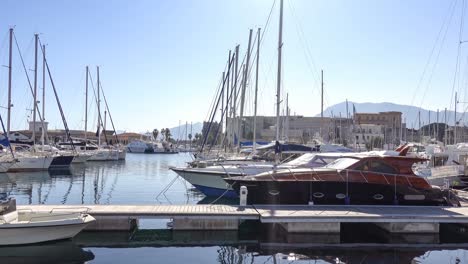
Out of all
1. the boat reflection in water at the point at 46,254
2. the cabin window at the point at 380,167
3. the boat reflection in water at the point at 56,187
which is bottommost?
the boat reflection in water at the point at 56,187

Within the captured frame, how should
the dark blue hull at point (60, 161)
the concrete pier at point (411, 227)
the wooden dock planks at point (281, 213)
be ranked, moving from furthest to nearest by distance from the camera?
the dark blue hull at point (60, 161) < the concrete pier at point (411, 227) < the wooden dock planks at point (281, 213)

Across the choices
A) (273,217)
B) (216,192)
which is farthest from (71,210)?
(216,192)

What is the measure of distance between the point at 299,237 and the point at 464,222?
595cm

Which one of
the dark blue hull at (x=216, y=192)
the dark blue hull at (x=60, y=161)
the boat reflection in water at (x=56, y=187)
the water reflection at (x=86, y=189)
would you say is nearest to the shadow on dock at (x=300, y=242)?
the dark blue hull at (x=216, y=192)

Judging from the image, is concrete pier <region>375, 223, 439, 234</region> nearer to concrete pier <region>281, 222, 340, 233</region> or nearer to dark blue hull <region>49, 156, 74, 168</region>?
concrete pier <region>281, 222, 340, 233</region>

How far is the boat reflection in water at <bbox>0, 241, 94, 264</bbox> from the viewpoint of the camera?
45.1 ft

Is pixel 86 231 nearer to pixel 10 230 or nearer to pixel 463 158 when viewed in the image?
pixel 10 230

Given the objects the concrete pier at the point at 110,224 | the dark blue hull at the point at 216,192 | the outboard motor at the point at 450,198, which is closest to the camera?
the concrete pier at the point at 110,224

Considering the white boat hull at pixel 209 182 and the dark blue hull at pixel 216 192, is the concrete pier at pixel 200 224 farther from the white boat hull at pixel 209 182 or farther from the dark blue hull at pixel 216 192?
the dark blue hull at pixel 216 192

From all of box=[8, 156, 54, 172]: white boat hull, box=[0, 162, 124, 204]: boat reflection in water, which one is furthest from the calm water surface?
box=[8, 156, 54, 172]: white boat hull

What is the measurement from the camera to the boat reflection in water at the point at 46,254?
13741mm

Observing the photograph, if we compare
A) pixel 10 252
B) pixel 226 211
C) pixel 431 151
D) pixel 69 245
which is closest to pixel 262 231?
pixel 226 211

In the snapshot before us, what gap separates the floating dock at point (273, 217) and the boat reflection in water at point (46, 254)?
6.17ft

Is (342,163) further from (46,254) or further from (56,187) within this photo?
(56,187)
